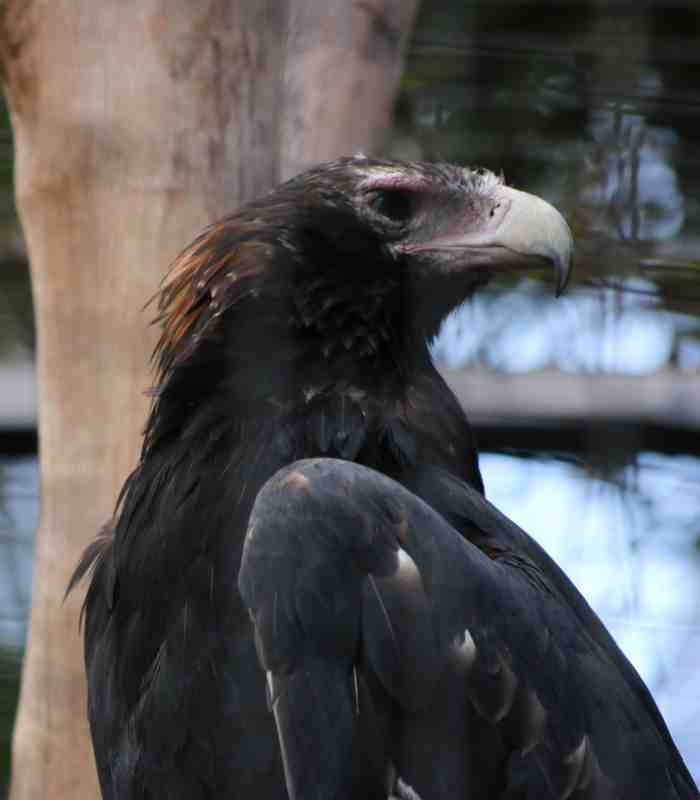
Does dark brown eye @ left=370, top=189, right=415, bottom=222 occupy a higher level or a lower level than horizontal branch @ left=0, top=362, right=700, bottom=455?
higher

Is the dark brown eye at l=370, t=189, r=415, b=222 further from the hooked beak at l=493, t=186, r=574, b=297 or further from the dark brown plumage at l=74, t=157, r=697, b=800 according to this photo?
the hooked beak at l=493, t=186, r=574, b=297

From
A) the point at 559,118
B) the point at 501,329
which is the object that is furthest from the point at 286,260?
the point at 559,118

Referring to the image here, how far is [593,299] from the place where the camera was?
263cm

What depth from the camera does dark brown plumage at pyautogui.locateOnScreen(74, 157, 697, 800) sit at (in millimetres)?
1843

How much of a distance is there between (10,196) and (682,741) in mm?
1679

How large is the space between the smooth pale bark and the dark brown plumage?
0.30 ft

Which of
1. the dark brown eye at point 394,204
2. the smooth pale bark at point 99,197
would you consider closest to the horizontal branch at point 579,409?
the dark brown eye at point 394,204

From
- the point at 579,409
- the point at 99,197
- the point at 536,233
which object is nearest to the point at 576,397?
the point at 579,409

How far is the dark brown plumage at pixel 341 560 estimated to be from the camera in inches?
Result: 72.6

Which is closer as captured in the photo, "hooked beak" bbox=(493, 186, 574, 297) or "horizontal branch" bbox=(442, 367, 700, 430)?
"horizontal branch" bbox=(442, 367, 700, 430)

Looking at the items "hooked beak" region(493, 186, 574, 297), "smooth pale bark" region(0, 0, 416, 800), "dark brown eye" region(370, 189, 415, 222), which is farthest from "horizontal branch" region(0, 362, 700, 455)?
"smooth pale bark" region(0, 0, 416, 800)

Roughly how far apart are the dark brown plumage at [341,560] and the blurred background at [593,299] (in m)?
0.13

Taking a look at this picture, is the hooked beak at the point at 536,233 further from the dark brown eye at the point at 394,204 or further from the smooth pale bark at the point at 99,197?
the smooth pale bark at the point at 99,197

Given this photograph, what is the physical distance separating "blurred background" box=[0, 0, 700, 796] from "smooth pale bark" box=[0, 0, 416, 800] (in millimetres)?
412
